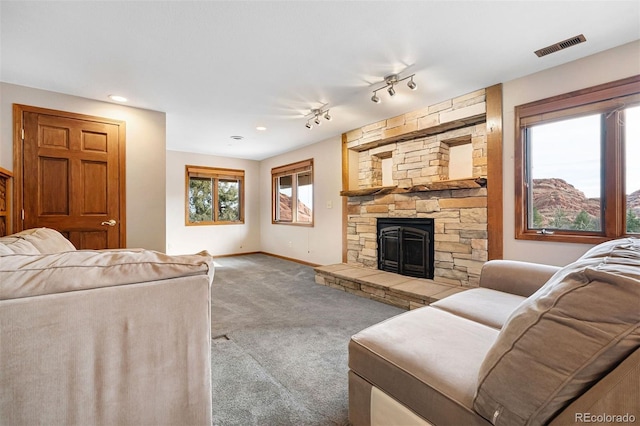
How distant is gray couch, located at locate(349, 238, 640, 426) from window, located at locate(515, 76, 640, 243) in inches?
64.4

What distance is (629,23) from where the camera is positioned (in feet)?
6.71

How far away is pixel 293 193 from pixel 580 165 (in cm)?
489

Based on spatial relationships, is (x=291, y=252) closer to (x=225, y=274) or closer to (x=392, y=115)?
(x=225, y=274)

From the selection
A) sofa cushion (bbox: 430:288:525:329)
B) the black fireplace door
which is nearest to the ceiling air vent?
sofa cushion (bbox: 430:288:525:329)

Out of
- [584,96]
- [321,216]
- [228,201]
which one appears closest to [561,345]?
[584,96]

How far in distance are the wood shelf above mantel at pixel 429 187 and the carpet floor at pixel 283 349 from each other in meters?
1.55

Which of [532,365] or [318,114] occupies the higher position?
[318,114]

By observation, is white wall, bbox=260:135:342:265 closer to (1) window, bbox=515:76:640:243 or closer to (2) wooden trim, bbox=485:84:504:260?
(2) wooden trim, bbox=485:84:504:260

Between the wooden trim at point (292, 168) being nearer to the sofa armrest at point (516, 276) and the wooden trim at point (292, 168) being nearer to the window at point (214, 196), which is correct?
the window at point (214, 196)

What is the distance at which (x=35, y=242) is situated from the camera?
5.87 ft

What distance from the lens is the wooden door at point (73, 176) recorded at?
3.05m

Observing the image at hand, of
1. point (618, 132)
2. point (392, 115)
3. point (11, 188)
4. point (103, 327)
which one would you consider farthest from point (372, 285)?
point (11, 188)

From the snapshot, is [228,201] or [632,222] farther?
[228,201]

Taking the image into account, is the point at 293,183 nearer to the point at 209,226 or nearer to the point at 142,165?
the point at 209,226
